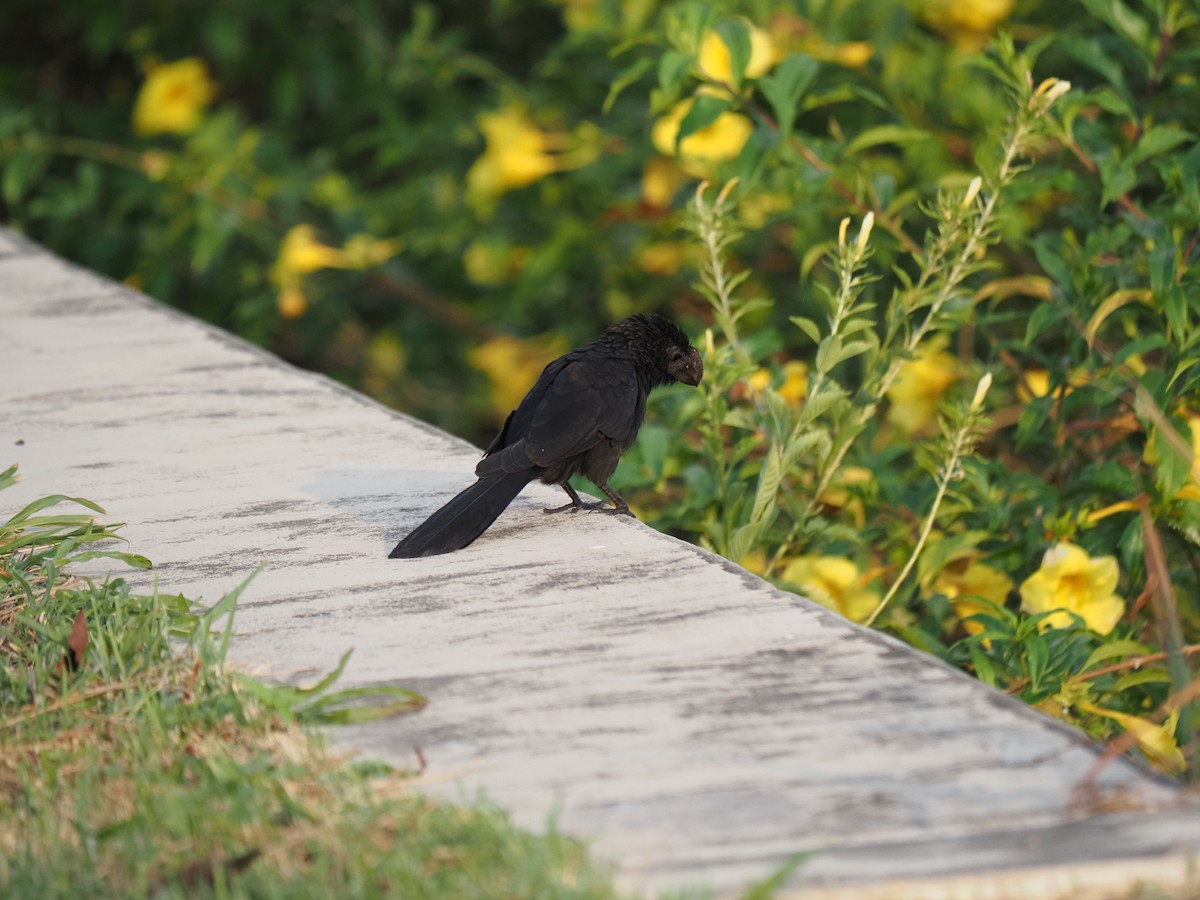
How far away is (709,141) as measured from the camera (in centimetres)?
426

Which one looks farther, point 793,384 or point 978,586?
point 793,384

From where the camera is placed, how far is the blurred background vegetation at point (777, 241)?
308 centimetres

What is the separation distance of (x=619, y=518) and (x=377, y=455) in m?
0.67

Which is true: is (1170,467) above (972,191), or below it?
below

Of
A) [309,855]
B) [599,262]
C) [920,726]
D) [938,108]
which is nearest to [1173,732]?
[920,726]

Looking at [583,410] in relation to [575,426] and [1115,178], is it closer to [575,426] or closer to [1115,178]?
[575,426]

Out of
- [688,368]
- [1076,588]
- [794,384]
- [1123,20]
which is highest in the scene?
[1123,20]

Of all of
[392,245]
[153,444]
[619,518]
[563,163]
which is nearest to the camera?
[619,518]

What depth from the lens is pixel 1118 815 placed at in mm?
1683

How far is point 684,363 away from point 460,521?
29.4 inches

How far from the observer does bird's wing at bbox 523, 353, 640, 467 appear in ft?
9.30

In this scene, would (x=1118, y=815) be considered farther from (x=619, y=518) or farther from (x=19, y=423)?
(x=19, y=423)

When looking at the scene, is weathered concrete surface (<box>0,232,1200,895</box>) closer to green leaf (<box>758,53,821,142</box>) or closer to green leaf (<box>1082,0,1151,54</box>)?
green leaf (<box>758,53,821,142</box>)

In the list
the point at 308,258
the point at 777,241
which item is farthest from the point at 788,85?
the point at 308,258
